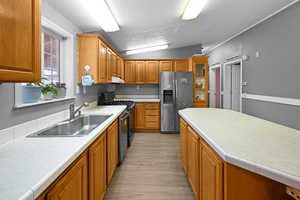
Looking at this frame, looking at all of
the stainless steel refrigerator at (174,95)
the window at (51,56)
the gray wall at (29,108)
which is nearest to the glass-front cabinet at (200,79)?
the stainless steel refrigerator at (174,95)

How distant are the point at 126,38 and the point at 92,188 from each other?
361cm

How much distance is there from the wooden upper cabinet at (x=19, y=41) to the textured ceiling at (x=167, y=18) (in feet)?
4.49


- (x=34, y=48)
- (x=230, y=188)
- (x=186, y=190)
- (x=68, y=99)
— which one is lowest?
(x=186, y=190)

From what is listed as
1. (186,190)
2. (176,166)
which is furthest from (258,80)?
(186,190)

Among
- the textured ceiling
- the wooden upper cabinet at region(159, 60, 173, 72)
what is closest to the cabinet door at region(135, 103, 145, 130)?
the wooden upper cabinet at region(159, 60, 173, 72)

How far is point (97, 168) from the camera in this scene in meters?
1.79

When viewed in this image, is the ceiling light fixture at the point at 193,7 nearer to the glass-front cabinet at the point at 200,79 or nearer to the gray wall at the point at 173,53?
the glass-front cabinet at the point at 200,79

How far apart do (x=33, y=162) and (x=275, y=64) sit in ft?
12.9

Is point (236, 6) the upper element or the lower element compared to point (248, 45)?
upper

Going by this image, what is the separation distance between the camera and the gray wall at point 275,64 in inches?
121

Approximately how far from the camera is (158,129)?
18.8 ft

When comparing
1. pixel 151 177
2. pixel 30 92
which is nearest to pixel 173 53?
pixel 151 177

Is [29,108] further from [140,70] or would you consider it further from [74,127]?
[140,70]

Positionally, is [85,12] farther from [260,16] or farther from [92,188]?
[260,16]
